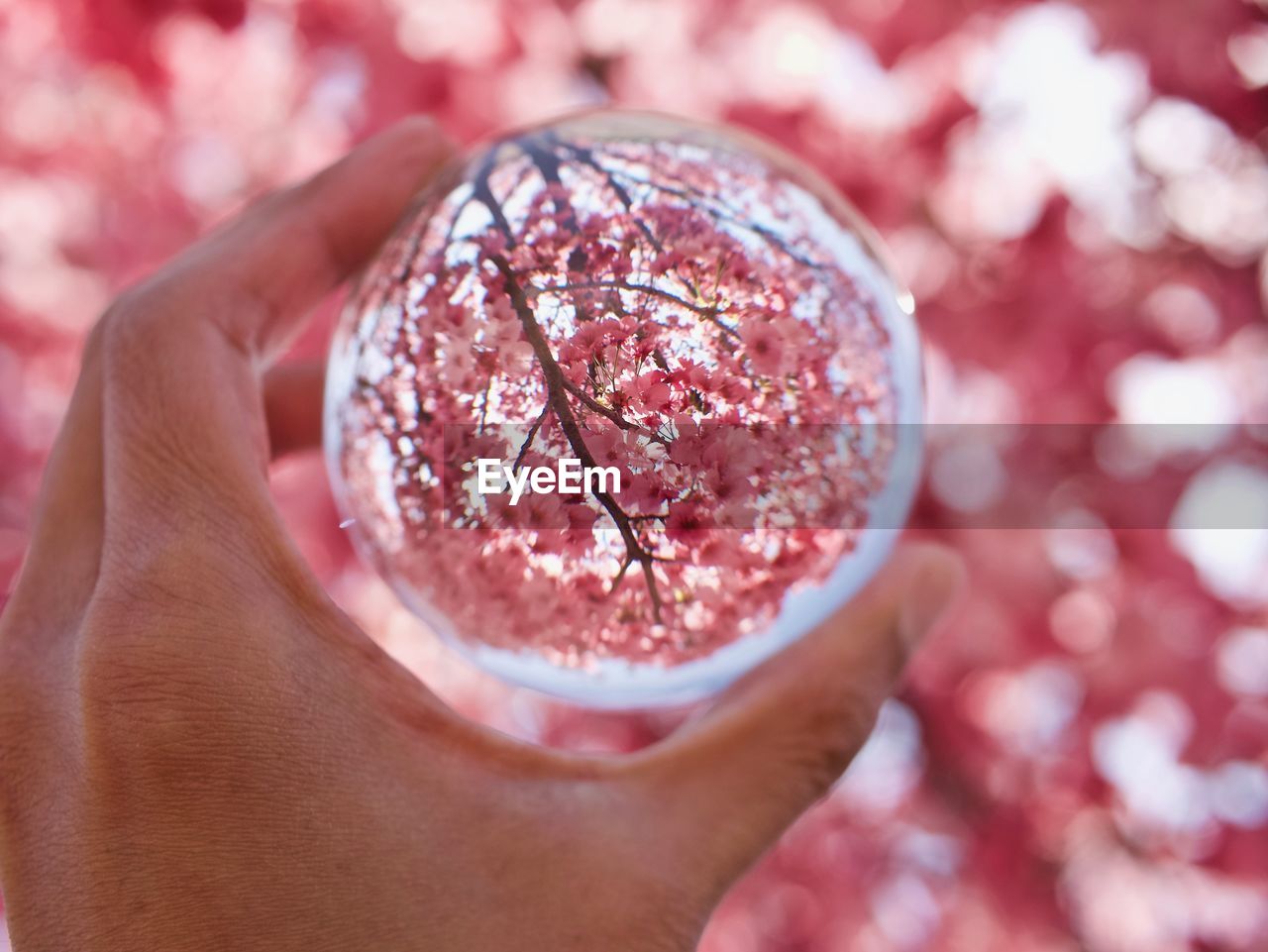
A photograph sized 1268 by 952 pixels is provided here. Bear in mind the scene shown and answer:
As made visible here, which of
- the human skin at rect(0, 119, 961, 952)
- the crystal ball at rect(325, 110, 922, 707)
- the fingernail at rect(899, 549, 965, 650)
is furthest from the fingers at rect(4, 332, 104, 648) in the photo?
the fingernail at rect(899, 549, 965, 650)

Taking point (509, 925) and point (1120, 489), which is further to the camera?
point (1120, 489)

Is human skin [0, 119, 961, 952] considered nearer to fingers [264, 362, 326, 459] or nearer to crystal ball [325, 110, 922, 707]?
crystal ball [325, 110, 922, 707]

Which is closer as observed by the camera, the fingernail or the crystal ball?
the crystal ball

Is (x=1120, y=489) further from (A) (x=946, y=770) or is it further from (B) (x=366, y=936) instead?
(B) (x=366, y=936)

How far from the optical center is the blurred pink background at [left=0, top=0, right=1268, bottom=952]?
8.74 feet

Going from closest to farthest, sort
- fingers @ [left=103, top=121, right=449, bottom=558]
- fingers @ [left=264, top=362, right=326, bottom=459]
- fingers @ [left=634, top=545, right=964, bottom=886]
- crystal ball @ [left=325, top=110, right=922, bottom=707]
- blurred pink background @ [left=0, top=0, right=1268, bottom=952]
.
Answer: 1. crystal ball @ [left=325, top=110, right=922, bottom=707]
2. fingers @ [left=103, top=121, right=449, bottom=558]
3. fingers @ [left=634, top=545, right=964, bottom=886]
4. fingers @ [left=264, top=362, right=326, bottom=459]
5. blurred pink background @ [left=0, top=0, right=1268, bottom=952]

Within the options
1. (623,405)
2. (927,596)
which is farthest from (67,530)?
(927,596)

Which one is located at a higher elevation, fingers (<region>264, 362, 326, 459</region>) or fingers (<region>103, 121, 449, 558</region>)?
fingers (<region>103, 121, 449, 558</region>)

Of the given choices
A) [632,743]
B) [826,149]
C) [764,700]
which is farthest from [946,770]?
[764,700]

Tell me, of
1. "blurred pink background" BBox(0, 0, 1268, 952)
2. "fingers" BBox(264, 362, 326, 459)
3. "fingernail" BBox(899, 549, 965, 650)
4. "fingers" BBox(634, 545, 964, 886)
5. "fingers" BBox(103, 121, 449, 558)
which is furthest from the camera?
"blurred pink background" BBox(0, 0, 1268, 952)

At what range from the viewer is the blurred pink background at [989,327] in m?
2.66

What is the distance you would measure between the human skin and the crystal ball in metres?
0.11

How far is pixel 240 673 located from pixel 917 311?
2.33m

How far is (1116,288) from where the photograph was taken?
2.76 metres
